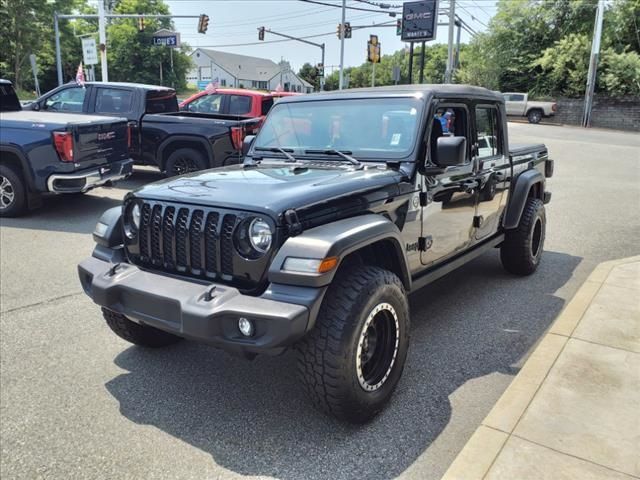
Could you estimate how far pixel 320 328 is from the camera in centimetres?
273

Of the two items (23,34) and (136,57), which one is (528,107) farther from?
(136,57)

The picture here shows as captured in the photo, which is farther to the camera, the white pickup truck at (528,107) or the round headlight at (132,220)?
the white pickup truck at (528,107)

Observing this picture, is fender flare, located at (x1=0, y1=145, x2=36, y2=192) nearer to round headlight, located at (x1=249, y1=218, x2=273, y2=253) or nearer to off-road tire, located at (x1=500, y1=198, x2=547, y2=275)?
round headlight, located at (x1=249, y1=218, x2=273, y2=253)

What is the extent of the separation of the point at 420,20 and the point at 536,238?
16849 millimetres

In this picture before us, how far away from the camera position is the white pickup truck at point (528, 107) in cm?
3234

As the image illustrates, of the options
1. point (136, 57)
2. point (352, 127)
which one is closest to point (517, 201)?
point (352, 127)

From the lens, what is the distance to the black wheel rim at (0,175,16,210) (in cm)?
783

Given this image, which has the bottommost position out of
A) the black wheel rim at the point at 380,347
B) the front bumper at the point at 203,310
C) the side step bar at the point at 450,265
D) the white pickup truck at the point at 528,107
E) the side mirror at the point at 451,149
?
the black wheel rim at the point at 380,347

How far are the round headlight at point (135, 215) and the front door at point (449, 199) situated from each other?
1.89m

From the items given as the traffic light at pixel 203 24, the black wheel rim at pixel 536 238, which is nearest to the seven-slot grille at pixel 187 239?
the black wheel rim at pixel 536 238

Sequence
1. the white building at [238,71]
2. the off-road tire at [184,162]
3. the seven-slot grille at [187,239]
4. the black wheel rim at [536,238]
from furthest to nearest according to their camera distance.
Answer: the white building at [238,71] → the off-road tire at [184,162] → the black wheel rim at [536,238] → the seven-slot grille at [187,239]

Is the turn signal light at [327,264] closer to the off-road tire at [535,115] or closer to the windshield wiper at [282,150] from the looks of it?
the windshield wiper at [282,150]

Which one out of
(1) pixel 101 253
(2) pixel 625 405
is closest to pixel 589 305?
(2) pixel 625 405

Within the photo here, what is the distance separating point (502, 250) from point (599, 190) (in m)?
6.96
